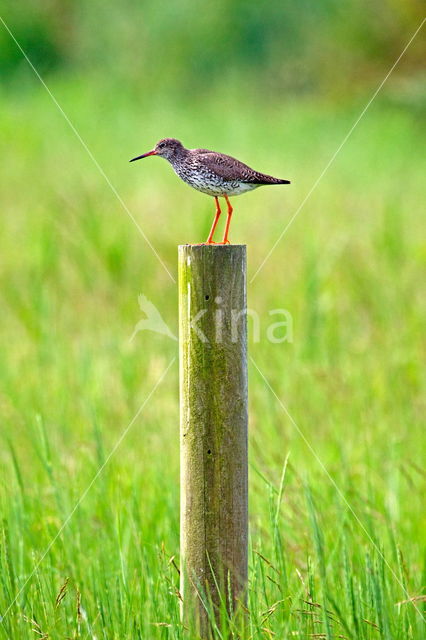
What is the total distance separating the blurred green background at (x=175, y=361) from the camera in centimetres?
260

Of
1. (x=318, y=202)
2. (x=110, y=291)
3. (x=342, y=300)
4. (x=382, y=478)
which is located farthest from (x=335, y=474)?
(x=318, y=202)

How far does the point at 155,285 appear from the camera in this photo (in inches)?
267

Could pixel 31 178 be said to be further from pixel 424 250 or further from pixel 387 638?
pixel 387 638

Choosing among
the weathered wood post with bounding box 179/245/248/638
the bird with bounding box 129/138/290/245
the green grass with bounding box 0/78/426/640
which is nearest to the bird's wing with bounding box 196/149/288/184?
the bird with bounding box 129/138/290/245

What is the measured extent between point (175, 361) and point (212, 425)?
9.65 feet

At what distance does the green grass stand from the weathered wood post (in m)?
0.15

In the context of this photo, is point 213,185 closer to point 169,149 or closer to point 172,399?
point 169,149

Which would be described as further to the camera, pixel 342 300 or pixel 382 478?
pixel 342 300

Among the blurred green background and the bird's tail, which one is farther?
the blurred green background

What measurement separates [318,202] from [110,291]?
3.17 meters

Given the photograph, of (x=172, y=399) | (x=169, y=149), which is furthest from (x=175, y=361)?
(x=169, y=149)

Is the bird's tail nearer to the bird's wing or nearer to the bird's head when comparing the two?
the bird's wing

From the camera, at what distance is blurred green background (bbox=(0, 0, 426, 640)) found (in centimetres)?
260

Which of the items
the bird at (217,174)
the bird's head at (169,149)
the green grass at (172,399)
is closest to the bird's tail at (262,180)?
the bird at (217,174)
